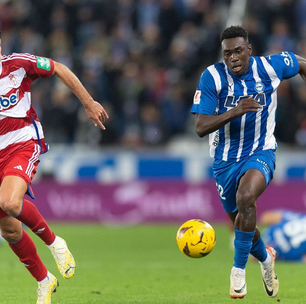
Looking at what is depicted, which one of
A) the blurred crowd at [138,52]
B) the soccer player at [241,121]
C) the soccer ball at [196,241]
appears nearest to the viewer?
the soccer player at [241,121]

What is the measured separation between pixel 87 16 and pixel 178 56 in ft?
8.54

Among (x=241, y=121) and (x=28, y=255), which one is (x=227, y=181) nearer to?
(x=241, y=121)

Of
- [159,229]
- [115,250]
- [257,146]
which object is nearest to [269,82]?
[257,146]

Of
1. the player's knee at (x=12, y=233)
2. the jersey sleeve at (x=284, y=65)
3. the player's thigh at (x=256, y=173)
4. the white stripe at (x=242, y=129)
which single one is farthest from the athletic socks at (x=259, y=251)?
the player's knee at (x=12, y=233)

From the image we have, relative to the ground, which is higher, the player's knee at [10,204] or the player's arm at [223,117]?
the player's arm at [223,117]

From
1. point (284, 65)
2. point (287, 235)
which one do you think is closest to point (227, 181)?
point (284, 65)

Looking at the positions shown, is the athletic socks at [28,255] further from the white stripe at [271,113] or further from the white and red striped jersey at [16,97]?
the white stripe at [271,113]

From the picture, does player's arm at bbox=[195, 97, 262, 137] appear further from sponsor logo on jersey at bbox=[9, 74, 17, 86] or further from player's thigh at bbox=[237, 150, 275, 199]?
sponsor logo on jersey at bbox=[9, 74, 17, 86]

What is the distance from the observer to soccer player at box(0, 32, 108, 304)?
6344 millimetres

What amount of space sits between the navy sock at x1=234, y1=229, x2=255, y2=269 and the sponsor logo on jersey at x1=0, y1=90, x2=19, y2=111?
2287 millimetres

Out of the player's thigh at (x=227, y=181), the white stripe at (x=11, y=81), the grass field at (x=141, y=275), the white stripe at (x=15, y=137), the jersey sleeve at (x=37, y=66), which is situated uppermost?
the jersey sleeve at (x=37, y=66)

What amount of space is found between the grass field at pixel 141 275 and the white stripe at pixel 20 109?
1.67 m

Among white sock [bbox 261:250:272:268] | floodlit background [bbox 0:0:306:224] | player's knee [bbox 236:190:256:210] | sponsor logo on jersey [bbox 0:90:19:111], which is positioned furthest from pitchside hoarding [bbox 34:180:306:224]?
sponsor logo on jersey [bbox 0:90:19:111]

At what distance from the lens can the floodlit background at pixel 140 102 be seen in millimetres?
15289
